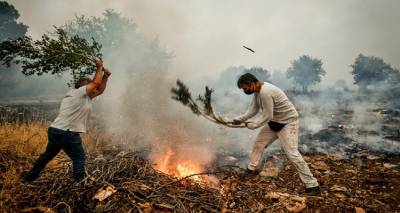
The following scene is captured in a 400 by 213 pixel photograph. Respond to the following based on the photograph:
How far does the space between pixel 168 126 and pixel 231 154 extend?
11.4 ft

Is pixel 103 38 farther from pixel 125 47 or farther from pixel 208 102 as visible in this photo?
pixel 208 102

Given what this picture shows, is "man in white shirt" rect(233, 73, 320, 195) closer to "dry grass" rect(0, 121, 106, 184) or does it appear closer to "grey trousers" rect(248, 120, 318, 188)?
"grey trousers" rect(248, 120, 318, 188)

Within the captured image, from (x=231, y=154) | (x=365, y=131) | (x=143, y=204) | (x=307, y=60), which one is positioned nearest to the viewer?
(x=143, y=204)

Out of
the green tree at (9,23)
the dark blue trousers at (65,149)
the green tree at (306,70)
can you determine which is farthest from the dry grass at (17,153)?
the green tree at (306,70)

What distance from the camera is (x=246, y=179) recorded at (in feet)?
14.5

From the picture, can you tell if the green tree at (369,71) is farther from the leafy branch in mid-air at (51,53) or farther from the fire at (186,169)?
the leafy branch in mid-air at (51,53)

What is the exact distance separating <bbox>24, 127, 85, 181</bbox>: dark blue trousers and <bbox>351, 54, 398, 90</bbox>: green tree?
38743 mm

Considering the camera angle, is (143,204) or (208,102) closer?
(143,204)

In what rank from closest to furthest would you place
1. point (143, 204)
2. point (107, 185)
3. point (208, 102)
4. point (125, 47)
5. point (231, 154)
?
point (143, 204) < point (107, 185) < point (208, 102) < point (231, 154) < point (125, 47)

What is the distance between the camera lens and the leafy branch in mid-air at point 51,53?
146 inches

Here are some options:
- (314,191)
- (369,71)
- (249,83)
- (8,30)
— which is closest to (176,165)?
(249,83)

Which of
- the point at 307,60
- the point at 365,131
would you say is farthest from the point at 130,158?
the point at 307,60

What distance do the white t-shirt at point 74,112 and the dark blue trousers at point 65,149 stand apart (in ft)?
0.26

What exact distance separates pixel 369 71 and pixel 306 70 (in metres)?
9.37
